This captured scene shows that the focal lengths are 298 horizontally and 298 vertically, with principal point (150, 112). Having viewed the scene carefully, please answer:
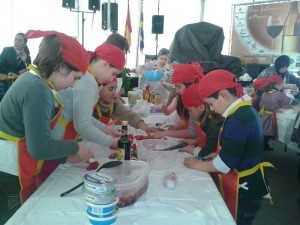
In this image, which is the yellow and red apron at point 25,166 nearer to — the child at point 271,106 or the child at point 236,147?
the child at point 236,147

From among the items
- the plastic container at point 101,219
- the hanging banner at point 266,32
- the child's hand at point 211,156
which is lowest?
the child's hand at point 211,156

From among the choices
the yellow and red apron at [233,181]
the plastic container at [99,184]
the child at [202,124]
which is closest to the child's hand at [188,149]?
the child at [202,124]

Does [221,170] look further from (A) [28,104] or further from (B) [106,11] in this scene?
(B) [106,11]

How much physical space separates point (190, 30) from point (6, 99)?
2345 mm

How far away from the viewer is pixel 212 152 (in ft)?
6.32

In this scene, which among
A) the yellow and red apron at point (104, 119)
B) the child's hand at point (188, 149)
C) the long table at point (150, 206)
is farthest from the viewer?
the yellow and red apron at point (104, 119)

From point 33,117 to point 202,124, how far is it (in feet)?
3.90

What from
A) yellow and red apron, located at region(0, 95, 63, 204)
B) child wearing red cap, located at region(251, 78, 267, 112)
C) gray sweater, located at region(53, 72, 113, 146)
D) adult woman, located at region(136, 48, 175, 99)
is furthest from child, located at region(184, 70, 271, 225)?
child wearing red cap, located at region(251, 78, 267, 112)

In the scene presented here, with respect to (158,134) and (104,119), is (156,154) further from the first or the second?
(104,119)

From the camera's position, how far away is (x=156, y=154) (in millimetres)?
1963

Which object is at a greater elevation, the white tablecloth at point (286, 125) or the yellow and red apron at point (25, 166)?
the yellow and red apron at point (25, 166)

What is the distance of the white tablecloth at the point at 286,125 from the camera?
13.0ft

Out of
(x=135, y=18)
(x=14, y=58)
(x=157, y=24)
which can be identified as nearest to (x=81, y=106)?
(x=14, y=58)

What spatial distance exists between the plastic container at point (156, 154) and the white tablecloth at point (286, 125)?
2431mm
